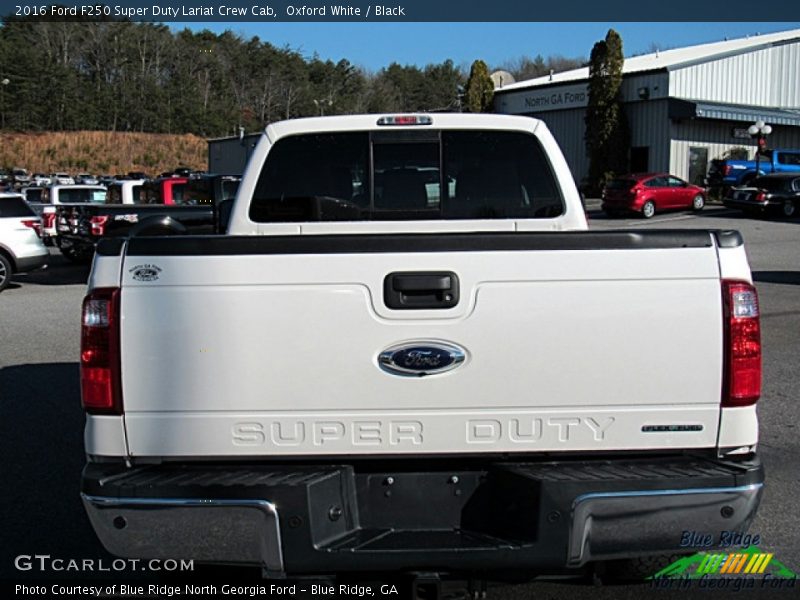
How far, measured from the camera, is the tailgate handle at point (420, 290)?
2.94 metres

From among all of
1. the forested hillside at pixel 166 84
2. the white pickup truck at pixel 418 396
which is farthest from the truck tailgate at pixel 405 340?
the forested hillside at pixel 166 84

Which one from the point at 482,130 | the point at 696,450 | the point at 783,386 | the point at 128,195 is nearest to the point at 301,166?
the point at 482,130

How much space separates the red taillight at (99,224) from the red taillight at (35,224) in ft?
3.22

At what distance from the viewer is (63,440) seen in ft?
20.3

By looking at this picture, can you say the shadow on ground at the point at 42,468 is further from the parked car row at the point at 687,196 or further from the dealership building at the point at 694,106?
the dealership building at the point at 694,106

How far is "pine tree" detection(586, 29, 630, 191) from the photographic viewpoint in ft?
131

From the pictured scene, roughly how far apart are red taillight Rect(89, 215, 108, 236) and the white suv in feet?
3.30

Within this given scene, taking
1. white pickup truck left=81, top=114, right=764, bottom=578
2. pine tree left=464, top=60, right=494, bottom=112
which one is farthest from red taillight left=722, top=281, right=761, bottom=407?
pine tree left=464, top=60, right=494, bottom=112

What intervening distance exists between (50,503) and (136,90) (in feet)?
296

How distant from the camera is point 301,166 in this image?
4.66 m

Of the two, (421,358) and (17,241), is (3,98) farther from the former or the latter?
(421,358)

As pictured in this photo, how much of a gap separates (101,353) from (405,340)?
106 centimetres

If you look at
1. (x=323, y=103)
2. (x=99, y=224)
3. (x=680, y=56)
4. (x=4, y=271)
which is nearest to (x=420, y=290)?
(x=4, y=271)

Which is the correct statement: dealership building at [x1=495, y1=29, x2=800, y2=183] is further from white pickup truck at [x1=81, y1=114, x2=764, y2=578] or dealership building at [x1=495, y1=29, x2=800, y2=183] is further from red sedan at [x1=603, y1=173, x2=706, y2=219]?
white pickup truck at [x1=81, y1=114, x2=764, y2=578]
